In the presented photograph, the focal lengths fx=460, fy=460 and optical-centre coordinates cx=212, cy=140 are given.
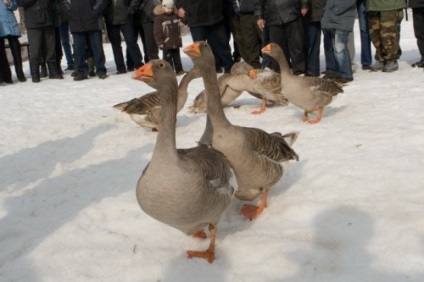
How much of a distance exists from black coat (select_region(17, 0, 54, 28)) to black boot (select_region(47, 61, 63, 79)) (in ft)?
3.36

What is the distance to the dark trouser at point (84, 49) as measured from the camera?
33.9 feet

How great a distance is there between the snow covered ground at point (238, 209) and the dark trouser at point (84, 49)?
4333mm

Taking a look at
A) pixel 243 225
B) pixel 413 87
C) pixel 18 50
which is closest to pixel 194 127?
pixel 243 225

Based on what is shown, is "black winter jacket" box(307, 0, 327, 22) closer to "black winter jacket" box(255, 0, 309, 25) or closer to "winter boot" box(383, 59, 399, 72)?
"black winter jacket" box(255, 0, 309, 25)

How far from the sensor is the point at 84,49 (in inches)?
411

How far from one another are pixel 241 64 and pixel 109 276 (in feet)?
17.0

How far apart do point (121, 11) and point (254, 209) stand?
8408 millimetres

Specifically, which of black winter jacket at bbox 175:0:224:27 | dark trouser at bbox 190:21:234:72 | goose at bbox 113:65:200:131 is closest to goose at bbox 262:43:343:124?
goose at bbox 113:65:200:131

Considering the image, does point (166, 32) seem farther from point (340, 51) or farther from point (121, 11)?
point (340, 51)

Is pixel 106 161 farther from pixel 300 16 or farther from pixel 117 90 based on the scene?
pixel 300 16

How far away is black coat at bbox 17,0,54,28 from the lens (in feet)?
32.5

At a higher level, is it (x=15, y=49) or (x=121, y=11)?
(x=121, y=11)

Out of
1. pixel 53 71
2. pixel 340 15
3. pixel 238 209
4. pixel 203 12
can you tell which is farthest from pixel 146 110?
pixel 53 71

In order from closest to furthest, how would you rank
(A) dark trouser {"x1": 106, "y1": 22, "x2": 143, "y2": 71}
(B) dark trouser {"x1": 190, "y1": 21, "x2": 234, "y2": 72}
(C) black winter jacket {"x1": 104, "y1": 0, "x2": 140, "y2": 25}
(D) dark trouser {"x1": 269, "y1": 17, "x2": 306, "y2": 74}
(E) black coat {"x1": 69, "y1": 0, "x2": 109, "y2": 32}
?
(D) dark trouser {"x1": 269, "y1": 17, "x2": 306, "y2": 74}, (B) dark trouser {"x1": 190, "y1": 21, "x2": 234, "y2": 72}, (E) black coat {"x1": 69, "y1": 0, "x2": 109, "y2": 32}, (C) black winter jacket {"x1": 104, "y1": 0, "x2": 140, "y2": 25}, (A) dark trouser {"x1": 106, "y1": 22, "x2": 143, "y2": 71}
